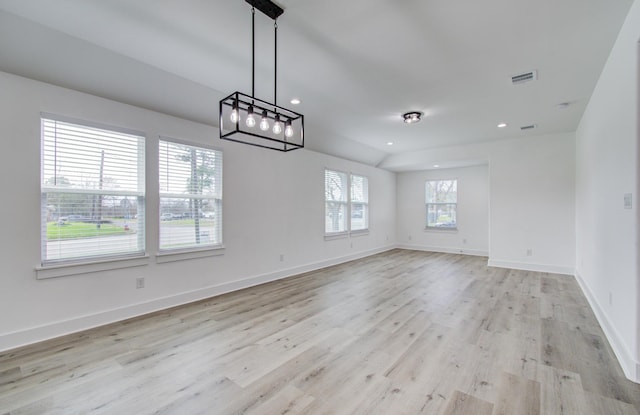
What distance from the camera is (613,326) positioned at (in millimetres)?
2629

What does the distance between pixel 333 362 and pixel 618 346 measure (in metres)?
2.48

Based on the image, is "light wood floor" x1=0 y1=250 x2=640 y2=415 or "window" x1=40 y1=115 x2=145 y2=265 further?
"window" x1=40 y1=115 x2=145 y2=265

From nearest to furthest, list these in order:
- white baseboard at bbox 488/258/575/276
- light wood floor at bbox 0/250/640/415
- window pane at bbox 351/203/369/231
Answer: light wood floor at bbox 0/250/640/415, white baseboard at bbox 488/258/575/276, window pane at bbox 351/203/369/231

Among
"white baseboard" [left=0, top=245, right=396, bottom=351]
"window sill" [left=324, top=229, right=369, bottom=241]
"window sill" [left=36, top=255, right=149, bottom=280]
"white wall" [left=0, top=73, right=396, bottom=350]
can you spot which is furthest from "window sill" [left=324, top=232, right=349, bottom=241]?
"window sill" [left=36, top=255, right=149, bottom=280]

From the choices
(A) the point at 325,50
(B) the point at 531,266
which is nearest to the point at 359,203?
(B) the point at 531,266

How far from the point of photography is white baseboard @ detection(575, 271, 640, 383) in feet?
6.82

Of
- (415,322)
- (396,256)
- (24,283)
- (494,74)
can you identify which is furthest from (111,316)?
(396,256)

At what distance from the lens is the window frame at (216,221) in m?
3.61

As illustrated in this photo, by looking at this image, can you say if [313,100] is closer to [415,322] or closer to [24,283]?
[415,322]

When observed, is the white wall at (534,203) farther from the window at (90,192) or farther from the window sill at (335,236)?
the window at (90,192)

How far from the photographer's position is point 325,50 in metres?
2.65

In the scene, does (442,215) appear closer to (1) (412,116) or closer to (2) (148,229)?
(1) (412,116)

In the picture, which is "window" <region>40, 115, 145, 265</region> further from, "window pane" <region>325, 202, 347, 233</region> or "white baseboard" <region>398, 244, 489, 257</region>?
"white baseboard" <region>398, 244, 489, 257</region>

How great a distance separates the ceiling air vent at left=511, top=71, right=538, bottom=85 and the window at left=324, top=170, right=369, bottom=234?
3.74 m
